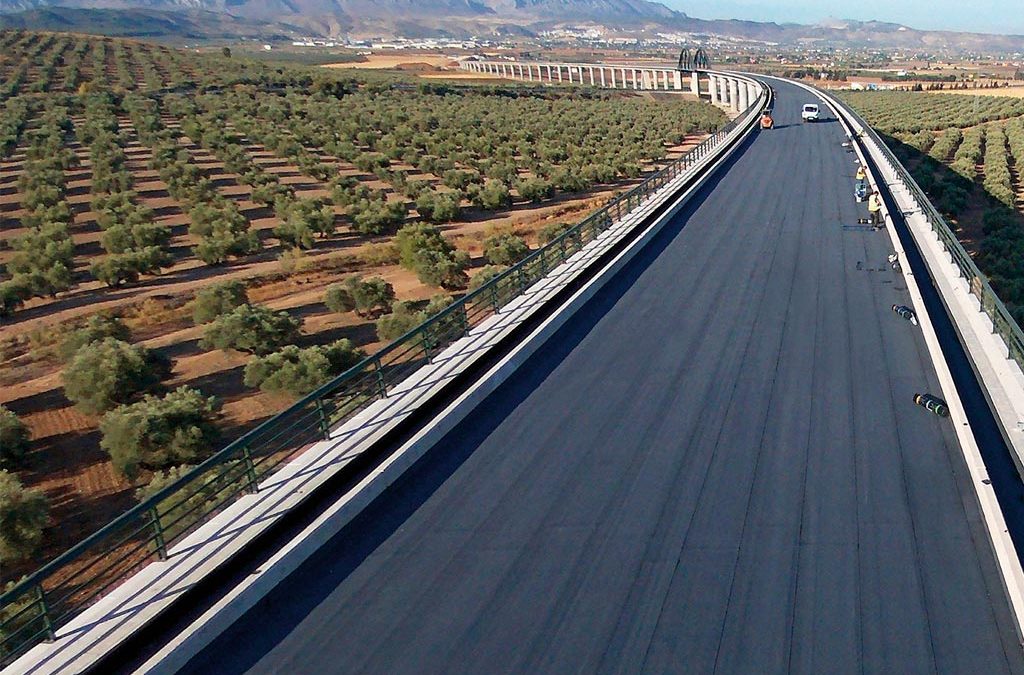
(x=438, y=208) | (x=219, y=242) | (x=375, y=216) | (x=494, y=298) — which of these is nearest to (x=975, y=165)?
(x=438, y=208)

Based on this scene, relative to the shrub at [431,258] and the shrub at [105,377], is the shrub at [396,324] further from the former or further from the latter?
the shrub at [105,377]

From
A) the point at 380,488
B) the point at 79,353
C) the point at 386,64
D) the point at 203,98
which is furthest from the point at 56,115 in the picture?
the point at 386,64

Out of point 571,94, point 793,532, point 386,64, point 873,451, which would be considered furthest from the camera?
point 386,64

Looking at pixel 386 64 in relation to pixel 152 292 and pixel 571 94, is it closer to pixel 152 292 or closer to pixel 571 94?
pixel 571 94

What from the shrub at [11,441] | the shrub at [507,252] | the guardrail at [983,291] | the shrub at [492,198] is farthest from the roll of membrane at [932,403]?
the shrub at [492,198]

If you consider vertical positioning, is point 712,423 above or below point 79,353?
above

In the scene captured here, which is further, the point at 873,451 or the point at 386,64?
the point at 386,64

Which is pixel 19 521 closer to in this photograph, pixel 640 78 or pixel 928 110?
pixel 928 110
